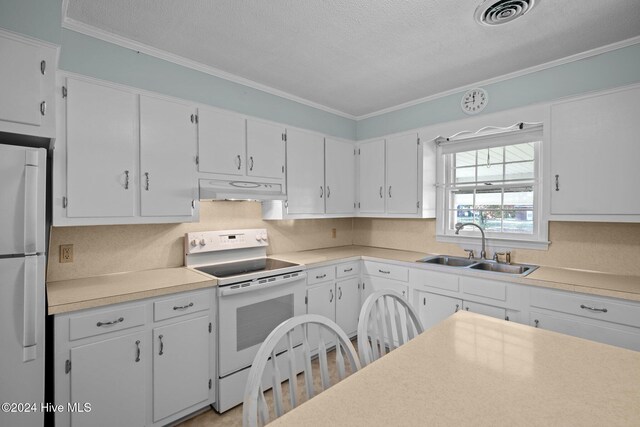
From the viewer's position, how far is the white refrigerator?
1438mm

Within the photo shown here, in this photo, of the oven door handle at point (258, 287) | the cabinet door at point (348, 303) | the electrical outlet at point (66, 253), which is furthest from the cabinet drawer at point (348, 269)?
the electrical outlet at point (66, 253)

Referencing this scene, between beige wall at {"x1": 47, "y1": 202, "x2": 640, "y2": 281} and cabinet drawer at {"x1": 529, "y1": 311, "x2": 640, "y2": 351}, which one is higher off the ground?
beige wall at {"x1": 47, "y1": 202, "x2": 640, "y2": 281}

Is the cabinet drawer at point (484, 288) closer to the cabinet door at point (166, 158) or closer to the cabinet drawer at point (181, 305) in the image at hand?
the cabinet drawer at point (181, 305)

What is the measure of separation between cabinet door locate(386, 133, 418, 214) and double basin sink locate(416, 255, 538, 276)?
1.77ft

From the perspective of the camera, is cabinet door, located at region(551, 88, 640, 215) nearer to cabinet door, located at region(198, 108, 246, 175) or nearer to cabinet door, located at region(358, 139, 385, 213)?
cabinet door, located at region(358, 139, 385, 213)

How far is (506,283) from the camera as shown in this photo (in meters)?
2.39

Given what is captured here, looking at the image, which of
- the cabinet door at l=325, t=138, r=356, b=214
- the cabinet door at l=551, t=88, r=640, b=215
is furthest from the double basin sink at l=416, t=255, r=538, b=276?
the cabinet door at l=325, t=138, r=356, b=214

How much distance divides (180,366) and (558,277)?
104 inches

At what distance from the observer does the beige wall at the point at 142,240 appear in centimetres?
218

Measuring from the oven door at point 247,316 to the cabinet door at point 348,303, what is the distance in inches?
23.9

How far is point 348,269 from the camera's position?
3.23 metres

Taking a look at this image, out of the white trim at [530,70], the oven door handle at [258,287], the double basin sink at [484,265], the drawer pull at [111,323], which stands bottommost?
the drawer pull at [111,323]

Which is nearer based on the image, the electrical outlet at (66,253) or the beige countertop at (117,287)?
the beige countertop at (117,287)

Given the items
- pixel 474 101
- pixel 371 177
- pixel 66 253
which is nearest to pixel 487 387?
pixel 66 253
